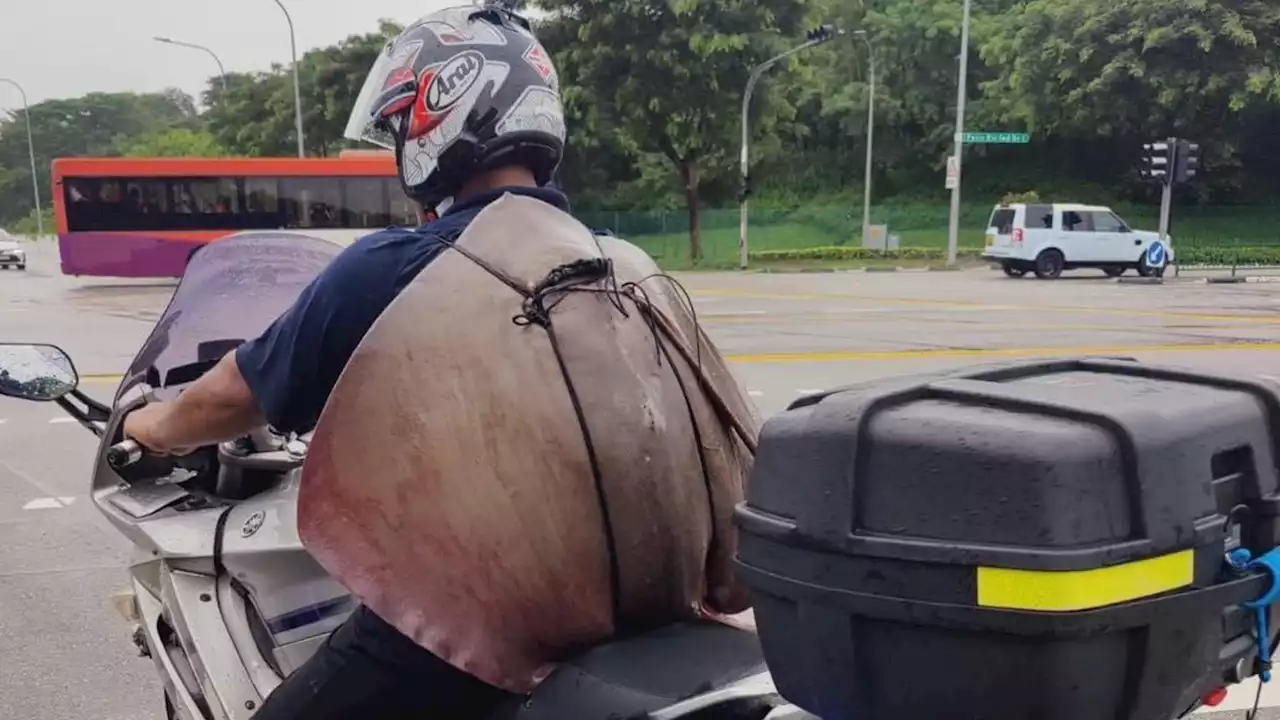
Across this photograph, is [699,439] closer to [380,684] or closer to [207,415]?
[380,684]

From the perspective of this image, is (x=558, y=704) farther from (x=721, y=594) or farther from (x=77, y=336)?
(x=77, y=336)

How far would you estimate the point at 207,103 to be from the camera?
7906cm

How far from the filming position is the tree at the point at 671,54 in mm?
32531

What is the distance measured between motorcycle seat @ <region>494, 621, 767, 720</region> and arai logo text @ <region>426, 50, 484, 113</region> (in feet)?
2.99

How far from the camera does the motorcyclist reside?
177cm

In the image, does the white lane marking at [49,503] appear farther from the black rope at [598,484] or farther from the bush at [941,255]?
the bush at [941,255]

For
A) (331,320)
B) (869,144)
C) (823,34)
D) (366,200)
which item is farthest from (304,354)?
(869,144)

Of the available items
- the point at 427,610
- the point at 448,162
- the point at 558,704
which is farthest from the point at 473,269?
the point at 558,704

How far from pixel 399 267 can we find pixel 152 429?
0.64 metres

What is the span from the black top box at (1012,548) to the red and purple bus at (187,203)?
915 inches

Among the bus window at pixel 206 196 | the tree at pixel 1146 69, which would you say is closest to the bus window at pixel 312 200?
the bus window at pixel 206 196

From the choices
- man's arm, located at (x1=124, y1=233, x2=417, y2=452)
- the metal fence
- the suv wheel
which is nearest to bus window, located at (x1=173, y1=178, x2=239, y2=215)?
the metal fence

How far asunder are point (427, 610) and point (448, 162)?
0.75m

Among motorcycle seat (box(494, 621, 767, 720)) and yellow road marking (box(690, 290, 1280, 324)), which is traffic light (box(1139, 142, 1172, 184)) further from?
motorcycle seat (box(494, 621, 767, 720))
